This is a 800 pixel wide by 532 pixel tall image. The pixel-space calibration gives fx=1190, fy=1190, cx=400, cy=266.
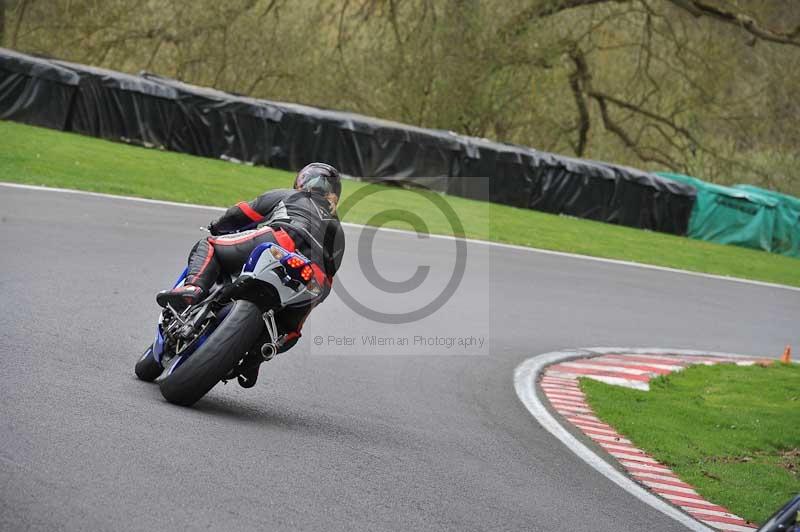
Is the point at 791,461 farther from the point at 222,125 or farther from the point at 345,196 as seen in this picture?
the point at 222,125

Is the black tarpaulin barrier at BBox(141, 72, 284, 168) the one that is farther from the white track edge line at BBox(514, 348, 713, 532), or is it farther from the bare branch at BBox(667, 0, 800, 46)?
the bare branch at BBox(667, 0, 800, 46)

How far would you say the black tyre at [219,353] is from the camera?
21.2 feet

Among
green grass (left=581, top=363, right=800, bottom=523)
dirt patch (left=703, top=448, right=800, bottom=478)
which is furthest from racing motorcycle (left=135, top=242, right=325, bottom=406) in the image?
dirt patch (left=703, top=448, right=800, bottom=478)

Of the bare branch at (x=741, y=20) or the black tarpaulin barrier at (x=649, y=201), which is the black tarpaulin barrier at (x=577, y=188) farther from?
the bare branch at (x=741, y=20)

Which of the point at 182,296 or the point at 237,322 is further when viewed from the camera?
the point at 182,296

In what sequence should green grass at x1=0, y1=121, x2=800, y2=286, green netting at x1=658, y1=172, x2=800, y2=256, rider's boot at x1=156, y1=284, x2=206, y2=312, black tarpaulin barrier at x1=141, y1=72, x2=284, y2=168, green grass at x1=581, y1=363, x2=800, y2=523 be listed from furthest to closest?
1. green netting at x1=658, y1=172, x2=800, y2=256
2. black tarpaulin barrier at x1=141, y1=72, x2=284, y2=168
3. green grass at x1=0, y1=121, x2=800, y2=286
4. green grass at x1=581, y1=363, x2=800, y2=523
5. rider's boot at x1=156, y1=284, x2=206, y2=312

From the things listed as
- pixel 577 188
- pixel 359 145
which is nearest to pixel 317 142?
pixel 359 145

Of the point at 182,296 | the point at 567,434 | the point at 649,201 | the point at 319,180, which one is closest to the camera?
the point at 182,296

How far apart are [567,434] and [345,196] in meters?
16.4

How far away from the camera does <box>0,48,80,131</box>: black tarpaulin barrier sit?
2441 centimetres

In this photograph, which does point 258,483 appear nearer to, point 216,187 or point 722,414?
point 722,414

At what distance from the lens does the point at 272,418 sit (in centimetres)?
711

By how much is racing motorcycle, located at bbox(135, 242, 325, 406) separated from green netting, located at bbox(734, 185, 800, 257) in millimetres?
24916

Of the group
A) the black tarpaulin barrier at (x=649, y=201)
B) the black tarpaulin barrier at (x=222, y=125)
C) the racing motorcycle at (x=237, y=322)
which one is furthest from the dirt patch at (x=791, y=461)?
the black tarpaulin barrier at (x=649, y=201)
